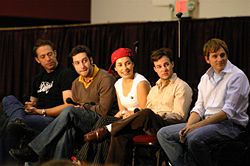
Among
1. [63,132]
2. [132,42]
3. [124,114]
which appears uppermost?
[132,42]

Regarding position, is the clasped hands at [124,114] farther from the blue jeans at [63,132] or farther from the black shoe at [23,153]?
the black shoe at [23,153]

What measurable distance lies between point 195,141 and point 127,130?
52 centimetres

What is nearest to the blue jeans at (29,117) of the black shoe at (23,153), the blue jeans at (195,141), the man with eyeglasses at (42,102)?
the man with eyeglasses at (42,102)

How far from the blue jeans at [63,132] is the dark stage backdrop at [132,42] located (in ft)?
3.32

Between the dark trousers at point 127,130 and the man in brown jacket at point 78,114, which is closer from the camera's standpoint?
the dark trousers at point 127,130

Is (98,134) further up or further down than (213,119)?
further down

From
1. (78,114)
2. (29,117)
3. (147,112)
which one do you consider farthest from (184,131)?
(29,117)

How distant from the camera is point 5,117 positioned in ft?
15.4

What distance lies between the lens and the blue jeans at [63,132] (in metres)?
4.25

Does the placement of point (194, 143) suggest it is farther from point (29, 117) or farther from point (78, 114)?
point (29, 117)

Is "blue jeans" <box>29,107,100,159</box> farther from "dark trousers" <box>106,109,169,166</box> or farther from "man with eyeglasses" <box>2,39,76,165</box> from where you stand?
"dark trousers" <box>106,109,169,166</box>

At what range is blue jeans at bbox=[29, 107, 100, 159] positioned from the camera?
4254 mm

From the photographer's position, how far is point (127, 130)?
3990 millimetres

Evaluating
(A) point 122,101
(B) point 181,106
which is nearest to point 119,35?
(A) point 122,101
